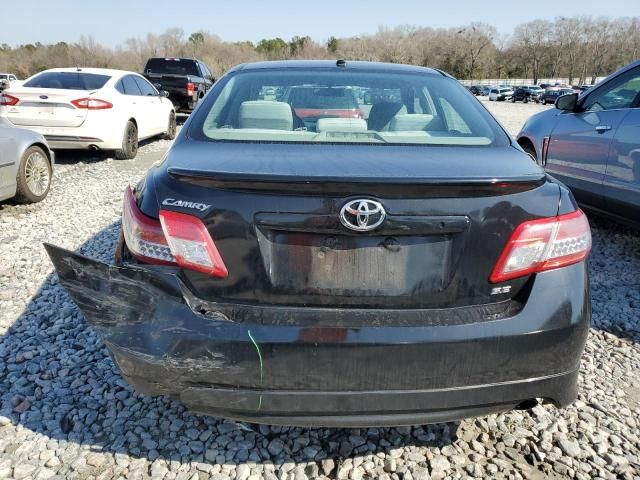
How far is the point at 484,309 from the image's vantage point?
1.83 metres

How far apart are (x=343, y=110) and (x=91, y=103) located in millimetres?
6588

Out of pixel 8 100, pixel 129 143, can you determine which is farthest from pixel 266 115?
pixel 129 143

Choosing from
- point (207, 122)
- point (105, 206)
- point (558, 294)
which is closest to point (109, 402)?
point (207, 122)

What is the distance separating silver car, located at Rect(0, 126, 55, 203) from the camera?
544cm

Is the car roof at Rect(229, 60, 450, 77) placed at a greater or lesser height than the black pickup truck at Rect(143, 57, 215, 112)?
greater

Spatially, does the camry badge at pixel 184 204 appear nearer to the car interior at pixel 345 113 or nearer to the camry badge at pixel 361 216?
the camry badge at pixel 361 216

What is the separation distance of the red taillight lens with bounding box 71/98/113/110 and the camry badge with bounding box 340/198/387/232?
763 cm

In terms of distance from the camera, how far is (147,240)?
183cm

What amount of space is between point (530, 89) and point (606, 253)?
5951 centimetres

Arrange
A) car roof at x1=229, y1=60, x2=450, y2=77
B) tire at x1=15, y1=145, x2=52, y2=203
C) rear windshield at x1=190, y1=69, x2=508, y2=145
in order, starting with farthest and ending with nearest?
tire at x1=15, y1=145, x2=52, y2=203, car roof at x1=229, y1=60, x2=450, y2=77, rear windshield at x1=190, y1=69, x2=508, y2=145

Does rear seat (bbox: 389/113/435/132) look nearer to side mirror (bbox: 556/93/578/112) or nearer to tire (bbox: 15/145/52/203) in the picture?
side mirror (bbox: 556/93/578/112)

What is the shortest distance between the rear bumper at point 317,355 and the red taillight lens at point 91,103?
7109 mm

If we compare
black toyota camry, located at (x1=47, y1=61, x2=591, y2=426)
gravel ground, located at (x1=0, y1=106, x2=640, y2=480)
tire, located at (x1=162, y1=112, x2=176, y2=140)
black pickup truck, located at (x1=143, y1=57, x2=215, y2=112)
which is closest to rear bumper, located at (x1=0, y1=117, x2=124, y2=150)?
tire, located at (x1=162, y1=112, x2=176, y2=140)

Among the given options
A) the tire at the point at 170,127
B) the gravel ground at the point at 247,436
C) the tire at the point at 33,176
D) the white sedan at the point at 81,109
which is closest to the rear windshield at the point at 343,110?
the gravel ground at the point at 247,436
